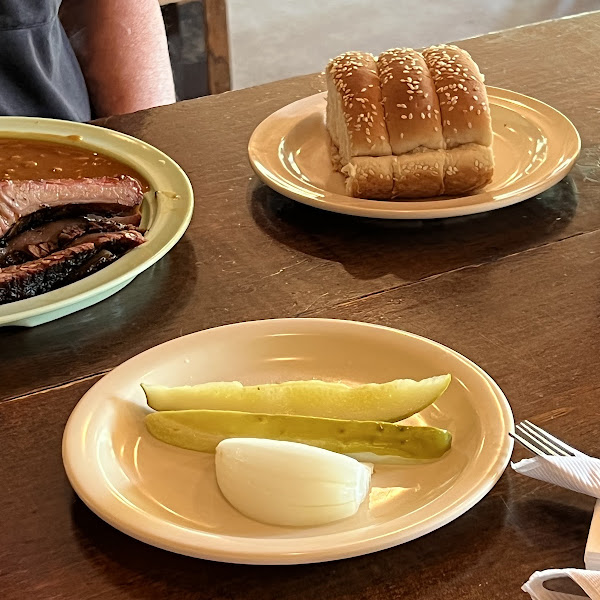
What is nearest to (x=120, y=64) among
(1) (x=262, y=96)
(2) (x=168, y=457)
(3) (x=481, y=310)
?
(1) (x=262, y=96)

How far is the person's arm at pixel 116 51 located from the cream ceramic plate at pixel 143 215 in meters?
0.55

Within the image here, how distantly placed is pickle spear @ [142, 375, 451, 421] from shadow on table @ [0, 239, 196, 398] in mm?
178

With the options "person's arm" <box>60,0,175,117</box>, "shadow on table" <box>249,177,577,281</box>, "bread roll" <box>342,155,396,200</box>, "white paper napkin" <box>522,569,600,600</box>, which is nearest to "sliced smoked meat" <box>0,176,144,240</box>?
"shadow on table" <box>249,177,577,281</box>

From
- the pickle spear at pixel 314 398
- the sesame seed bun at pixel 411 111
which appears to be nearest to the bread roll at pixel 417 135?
the sesame seed bun at pixel 411 111

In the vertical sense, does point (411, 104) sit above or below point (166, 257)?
above

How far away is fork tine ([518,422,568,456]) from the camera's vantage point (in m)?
0.81

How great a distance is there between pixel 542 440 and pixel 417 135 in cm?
58

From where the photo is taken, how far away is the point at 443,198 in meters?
1.32

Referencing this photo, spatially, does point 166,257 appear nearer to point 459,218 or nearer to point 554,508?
point 459,218

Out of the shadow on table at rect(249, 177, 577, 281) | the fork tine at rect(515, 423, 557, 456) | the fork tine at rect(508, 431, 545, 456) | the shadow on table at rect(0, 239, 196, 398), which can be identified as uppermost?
the fork tine at rect(508, 431, 545, 456)

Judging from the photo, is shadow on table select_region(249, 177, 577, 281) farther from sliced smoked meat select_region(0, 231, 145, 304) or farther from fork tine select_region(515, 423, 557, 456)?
fork tine select_region(515, 423, 557, 456)

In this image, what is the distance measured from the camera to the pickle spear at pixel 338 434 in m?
0.80

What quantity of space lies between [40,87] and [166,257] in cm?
73

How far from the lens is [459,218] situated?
4.16 ft
